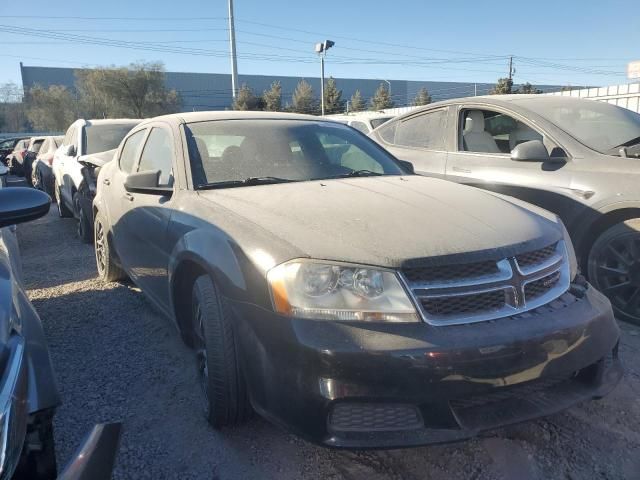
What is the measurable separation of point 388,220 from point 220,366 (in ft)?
3.36

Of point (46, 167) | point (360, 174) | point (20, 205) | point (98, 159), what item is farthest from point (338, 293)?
point (46, 167)

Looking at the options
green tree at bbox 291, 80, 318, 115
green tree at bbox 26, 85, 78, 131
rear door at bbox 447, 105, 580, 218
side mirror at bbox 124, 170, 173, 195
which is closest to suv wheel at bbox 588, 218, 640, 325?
rear door at bbox 447, 105, 580, 218

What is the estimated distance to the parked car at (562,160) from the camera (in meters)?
3.68

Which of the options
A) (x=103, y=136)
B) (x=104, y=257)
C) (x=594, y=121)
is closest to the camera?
(x=594, y=121)

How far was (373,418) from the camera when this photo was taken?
1956 millimetres

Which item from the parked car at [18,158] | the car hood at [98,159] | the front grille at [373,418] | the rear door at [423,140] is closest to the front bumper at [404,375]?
the front grille at [373,418]

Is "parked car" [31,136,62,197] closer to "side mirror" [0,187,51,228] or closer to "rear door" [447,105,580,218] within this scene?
"rear door" [447,105,580,218]

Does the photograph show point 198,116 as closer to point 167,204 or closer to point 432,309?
point 167,204

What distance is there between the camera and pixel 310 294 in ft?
6.64

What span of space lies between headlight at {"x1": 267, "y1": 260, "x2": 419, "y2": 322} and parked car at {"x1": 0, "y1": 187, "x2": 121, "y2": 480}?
773mm

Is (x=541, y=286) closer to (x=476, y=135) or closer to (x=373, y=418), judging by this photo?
(x=373, y=418)

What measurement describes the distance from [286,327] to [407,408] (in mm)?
557

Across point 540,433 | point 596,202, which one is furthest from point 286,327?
point 596,202

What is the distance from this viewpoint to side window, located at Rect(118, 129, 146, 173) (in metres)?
4.15
